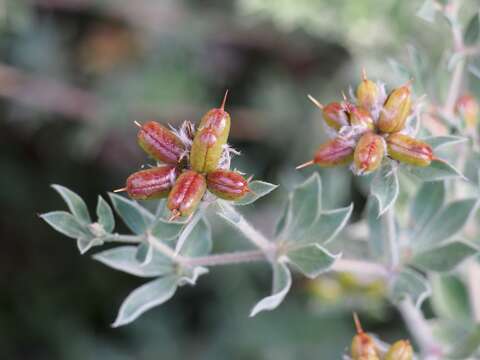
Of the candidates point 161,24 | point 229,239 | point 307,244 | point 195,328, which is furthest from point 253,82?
point 307,244

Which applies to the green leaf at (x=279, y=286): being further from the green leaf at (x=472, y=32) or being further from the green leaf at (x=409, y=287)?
the green leaf at (x=472, y=32)

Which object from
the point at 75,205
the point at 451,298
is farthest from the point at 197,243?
the point at 451,298

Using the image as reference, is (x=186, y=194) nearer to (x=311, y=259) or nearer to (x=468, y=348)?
(x=311, y=259)

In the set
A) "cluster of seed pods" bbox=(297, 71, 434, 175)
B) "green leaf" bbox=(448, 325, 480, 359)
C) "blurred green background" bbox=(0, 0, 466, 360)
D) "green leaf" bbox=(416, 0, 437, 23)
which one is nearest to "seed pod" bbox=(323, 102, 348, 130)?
"cluster of seed pods" bbox=(297, 71, 434, 175)

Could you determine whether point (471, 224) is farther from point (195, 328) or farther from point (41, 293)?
point (41, 293)

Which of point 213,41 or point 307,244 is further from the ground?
point 213,41
